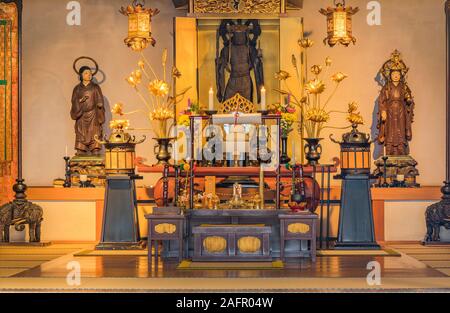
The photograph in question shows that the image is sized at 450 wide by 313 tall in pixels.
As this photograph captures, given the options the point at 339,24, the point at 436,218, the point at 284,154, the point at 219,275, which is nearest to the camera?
the point at 219,275

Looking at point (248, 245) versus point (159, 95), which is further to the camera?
point (159, 95)

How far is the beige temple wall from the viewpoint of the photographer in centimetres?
1098

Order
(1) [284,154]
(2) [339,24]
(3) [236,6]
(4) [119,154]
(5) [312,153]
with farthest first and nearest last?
(3) [236,6] → (2) [339,24] → (1) [284,154] → (5) [312,153] → (4) [119,154]

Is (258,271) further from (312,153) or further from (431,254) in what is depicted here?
(312,153)

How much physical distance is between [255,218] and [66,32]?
4423 mm

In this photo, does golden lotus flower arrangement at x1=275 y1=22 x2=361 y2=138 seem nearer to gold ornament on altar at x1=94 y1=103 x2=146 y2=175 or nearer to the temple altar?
the temple altar

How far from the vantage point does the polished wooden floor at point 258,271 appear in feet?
22.4

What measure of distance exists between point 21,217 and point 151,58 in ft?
9.20

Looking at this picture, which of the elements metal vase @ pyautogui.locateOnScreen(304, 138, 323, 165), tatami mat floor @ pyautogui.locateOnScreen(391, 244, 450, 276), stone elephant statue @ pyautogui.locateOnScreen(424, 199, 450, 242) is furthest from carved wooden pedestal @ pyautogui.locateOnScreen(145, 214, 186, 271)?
stone elephant statue @ pyautogui.locateOnScreen(424, 199, 450, 242)

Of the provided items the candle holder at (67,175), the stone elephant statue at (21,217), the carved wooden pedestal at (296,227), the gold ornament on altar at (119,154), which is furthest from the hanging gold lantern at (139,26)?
the carved wooden pedestal at (296,227)

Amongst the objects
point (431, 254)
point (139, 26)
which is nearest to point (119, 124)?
point (139, 26)

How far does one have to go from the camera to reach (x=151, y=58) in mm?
11078

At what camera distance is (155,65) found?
11078 millimetres

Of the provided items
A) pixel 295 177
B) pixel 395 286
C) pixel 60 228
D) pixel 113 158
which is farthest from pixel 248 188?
pixel 395 286
